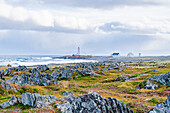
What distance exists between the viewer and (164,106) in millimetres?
17234

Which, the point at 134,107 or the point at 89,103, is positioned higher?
the point at 89,103

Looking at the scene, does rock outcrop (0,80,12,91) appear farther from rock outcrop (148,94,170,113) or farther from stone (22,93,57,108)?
rock outcrop (148,94,170,113)

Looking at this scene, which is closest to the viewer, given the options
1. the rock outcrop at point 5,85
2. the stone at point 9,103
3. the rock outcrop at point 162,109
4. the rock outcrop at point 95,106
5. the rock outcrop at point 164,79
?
the rock outcrop at point 162,109

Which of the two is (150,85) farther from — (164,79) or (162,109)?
(162,109)

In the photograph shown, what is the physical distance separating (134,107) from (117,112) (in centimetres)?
525

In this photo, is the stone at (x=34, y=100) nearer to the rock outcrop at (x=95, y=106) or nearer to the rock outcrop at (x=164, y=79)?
the rock outcrop at (x=95, y=106)

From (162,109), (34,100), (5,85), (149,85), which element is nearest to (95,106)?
(162,109)

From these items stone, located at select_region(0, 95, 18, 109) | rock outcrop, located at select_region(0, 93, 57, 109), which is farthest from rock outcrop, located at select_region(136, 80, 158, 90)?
stone, located at select_region(0, 95, 18, 109)

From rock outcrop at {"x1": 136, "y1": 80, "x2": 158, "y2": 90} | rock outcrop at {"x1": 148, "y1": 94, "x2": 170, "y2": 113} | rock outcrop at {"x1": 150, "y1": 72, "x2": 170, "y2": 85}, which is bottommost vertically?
rock outcrop at {"x1": 136, "y1": 80, "x2": 158, "y2": 90}

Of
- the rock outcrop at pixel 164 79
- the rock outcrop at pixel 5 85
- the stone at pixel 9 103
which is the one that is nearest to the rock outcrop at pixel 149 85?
the rock outcrop at pixel 164 79

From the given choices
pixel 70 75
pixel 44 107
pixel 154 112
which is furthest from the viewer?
pixel 70 75

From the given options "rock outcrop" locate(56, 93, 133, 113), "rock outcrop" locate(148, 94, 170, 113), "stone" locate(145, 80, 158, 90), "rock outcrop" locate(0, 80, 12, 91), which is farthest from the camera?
"stone" locate(145, 80, 158, 90)

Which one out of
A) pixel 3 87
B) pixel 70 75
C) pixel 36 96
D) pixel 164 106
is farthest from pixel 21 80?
pixel 164 106

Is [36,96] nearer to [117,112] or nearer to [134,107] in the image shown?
[117,112]
